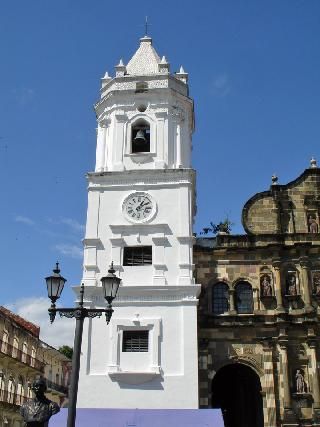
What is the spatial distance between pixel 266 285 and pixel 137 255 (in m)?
5.73

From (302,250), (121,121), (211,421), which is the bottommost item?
(211,421)

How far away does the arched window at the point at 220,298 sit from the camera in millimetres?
22906

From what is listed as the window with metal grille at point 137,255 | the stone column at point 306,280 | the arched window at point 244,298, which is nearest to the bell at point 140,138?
the window with metal grille at point 137,255

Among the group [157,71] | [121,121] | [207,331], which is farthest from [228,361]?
[157,71]

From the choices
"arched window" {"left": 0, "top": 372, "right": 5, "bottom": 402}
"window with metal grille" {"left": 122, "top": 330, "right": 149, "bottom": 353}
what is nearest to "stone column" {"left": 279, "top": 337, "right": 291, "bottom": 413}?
"window with metal grille" {"left": 122, "top": 330, "right": 149, "bottom": 353}

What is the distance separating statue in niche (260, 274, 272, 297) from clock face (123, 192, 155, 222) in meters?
5.57

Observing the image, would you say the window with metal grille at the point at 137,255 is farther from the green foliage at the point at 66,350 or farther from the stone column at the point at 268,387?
the green foliage at the point at 66,350

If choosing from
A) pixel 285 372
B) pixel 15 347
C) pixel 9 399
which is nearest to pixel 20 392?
pixel 9 399

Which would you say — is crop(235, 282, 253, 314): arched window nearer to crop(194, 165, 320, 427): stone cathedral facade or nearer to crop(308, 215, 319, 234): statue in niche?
crop(194, 165, 320, 427): stone cathedral facade

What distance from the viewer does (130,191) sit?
2255 cm

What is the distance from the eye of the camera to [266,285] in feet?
75.0

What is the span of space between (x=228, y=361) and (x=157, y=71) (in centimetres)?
1318

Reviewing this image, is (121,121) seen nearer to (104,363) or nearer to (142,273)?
(142,273)

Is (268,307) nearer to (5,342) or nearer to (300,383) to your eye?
(300,383)
